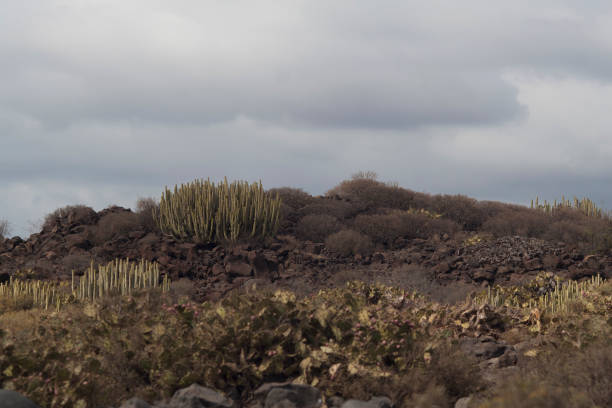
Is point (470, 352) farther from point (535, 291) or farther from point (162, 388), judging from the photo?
point (535, 291)

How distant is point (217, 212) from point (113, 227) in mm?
3480

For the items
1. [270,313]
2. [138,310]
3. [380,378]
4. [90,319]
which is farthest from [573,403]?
[90,319]

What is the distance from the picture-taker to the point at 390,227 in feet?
58.9

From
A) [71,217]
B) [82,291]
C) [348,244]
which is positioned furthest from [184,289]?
[71,217]

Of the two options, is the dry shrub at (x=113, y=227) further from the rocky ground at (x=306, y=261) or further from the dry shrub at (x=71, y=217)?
the dry shrub at (x=71, y=217)

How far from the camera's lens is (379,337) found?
16.4 ft

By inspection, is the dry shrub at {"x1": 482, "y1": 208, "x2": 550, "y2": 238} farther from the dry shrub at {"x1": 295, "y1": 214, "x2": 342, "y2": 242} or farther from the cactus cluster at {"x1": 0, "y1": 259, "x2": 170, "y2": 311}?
the cactus cluster at {"x1": 0, "y1": 259, "x2": 170, "y2": 311}

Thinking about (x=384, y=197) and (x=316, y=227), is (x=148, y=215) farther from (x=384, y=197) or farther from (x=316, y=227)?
(x=384, y=197)

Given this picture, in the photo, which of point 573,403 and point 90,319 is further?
point 90,319

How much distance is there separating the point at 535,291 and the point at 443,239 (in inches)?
246

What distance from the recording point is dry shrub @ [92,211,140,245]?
17.1m

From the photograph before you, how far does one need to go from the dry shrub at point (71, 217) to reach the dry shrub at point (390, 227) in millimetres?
8600

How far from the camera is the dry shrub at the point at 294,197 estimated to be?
69.6 ft

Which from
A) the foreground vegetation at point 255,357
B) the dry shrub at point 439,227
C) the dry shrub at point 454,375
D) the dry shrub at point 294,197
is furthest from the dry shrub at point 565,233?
the dry shrub at point 454,375
